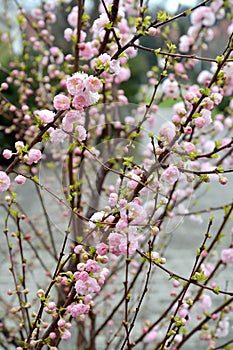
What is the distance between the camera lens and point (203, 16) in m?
1.74

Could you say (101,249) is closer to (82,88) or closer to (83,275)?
(83,275)

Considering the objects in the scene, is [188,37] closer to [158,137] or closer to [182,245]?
[158,137]

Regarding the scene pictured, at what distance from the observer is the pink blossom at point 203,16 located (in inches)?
66.9

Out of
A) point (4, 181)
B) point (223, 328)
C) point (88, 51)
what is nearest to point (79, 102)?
point (4, 181)

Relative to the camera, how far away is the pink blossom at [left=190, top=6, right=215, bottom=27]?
170 cm

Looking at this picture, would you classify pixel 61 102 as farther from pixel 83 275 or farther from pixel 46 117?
pixel 83 275

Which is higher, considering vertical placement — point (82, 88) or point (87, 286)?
point (82, 88)

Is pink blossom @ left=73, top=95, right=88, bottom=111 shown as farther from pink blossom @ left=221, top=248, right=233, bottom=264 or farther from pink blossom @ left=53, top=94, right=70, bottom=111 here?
pink blossom @ left=221, top=248, right=233, bottom=264

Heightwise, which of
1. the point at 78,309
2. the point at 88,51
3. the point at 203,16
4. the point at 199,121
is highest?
the point at 203,16

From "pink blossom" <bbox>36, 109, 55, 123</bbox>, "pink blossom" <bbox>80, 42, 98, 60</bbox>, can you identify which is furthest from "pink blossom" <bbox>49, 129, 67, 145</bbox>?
"pink blossom" <bbox>80, 42, 98, 60</bbox>

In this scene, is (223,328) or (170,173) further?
(223,328)

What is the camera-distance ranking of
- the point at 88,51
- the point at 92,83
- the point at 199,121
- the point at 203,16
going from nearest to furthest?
the point at 92,83, the point at 199,121, the point at 88,51, the point at 203,16

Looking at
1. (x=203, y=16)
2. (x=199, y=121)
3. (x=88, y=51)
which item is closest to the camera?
(x=199, y=121)

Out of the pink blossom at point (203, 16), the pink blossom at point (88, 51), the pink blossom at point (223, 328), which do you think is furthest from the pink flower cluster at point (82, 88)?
the pink blossom at point (223, 328)
